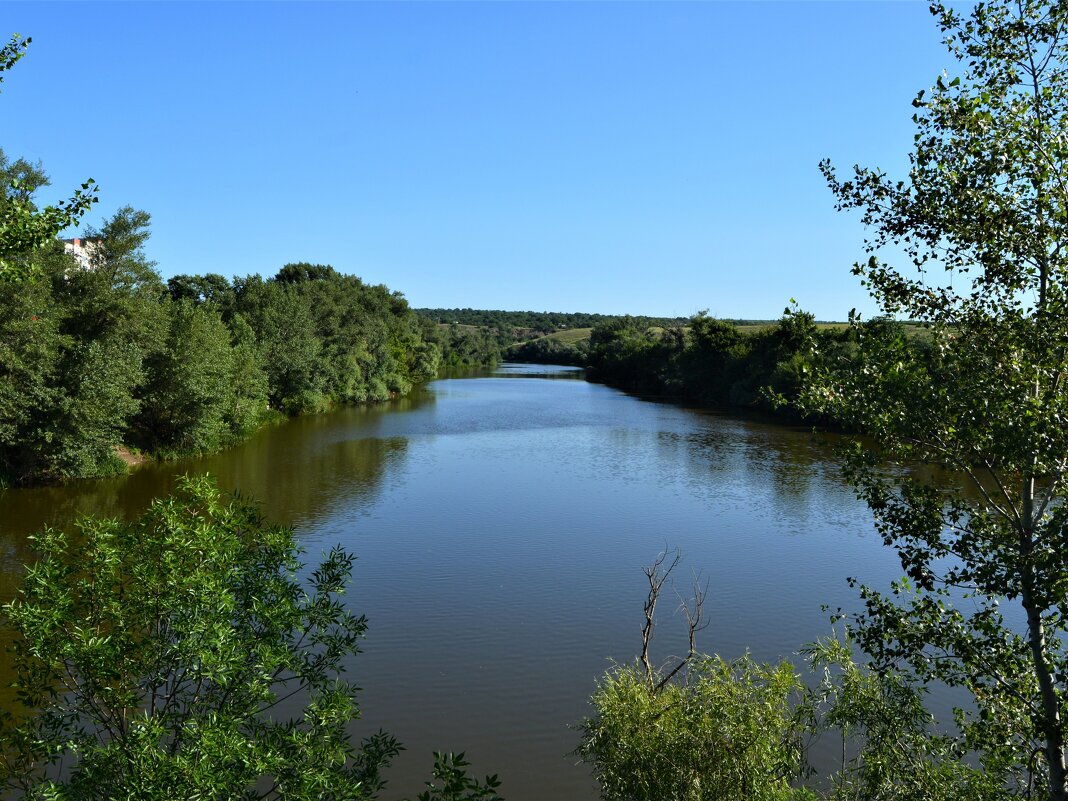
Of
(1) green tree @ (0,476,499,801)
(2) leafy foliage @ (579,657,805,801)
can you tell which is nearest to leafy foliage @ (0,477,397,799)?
(1) green tree @ (0,476,499,801)

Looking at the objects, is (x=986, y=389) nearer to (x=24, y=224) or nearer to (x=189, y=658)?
(x=189, y=658)

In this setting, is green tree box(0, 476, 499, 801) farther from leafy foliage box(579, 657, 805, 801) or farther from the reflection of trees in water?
the reflection of trees in water

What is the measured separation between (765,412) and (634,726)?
179 ft

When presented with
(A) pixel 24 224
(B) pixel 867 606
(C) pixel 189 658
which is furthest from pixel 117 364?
(B) pixel 867 606

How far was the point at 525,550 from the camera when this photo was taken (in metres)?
20.7

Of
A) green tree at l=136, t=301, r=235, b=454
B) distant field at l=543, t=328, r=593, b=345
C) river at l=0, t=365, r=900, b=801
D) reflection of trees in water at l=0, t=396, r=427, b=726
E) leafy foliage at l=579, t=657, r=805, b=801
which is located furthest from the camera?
distant field at l=543, t=328, r=593, b=345

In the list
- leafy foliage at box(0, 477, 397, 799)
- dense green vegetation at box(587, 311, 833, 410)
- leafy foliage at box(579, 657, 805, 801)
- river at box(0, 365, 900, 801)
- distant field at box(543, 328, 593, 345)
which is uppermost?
distant field at box(543, 328, 593, 345)

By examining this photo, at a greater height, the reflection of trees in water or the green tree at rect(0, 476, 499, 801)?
the green tree at rect(0, 476, 499, 801)

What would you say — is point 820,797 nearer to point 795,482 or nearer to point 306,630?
point 306,630

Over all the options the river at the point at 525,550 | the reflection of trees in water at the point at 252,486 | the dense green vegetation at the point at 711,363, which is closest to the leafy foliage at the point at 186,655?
the river at the point at 525,550

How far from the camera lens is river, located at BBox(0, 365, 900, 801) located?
39.5ft

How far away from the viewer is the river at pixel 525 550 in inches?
474

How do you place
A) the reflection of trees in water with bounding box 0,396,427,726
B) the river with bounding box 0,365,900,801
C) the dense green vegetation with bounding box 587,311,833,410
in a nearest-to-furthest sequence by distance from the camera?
the river with bounding box 0,365,900,801 < the reflection of trees in water with bounding box 0,396,427,726 < the dense green vegetation with bounding box 587,311,833,410

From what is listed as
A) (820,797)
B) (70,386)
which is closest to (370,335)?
(70,386)
